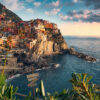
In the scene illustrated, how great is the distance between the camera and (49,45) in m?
93.0

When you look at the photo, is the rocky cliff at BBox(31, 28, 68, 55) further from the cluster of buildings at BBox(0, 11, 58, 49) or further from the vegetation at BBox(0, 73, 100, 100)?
the vegetation at BBox(0, 73, 100, 100)

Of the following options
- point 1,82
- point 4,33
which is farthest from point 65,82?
point 4,33

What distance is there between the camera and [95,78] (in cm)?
4569

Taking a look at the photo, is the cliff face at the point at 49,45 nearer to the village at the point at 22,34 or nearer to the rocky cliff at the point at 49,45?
the rocky cliff at the point at 49,45

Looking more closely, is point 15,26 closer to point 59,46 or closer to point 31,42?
point 31,42

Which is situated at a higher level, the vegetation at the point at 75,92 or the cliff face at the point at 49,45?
the vegetation at the point at 75,92

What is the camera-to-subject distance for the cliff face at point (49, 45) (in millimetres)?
82812

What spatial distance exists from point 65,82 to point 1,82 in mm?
35443

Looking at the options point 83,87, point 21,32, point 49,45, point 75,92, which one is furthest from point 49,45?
point 83,87

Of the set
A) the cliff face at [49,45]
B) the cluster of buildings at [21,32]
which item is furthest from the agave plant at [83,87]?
the cliff face at [49,45]

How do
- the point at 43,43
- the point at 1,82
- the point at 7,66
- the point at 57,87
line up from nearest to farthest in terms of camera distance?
the point at 1,82 < the point at 57,87 < the point at 7,66 < the point at 43,43

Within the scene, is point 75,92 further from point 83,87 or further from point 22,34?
point 22,34

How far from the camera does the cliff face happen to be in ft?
272

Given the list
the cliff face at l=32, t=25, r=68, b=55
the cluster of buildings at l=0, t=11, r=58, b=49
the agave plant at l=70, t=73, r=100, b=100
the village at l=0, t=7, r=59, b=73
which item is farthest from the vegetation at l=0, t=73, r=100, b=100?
the cliff face at l=32, t=25, r=68, b=55
